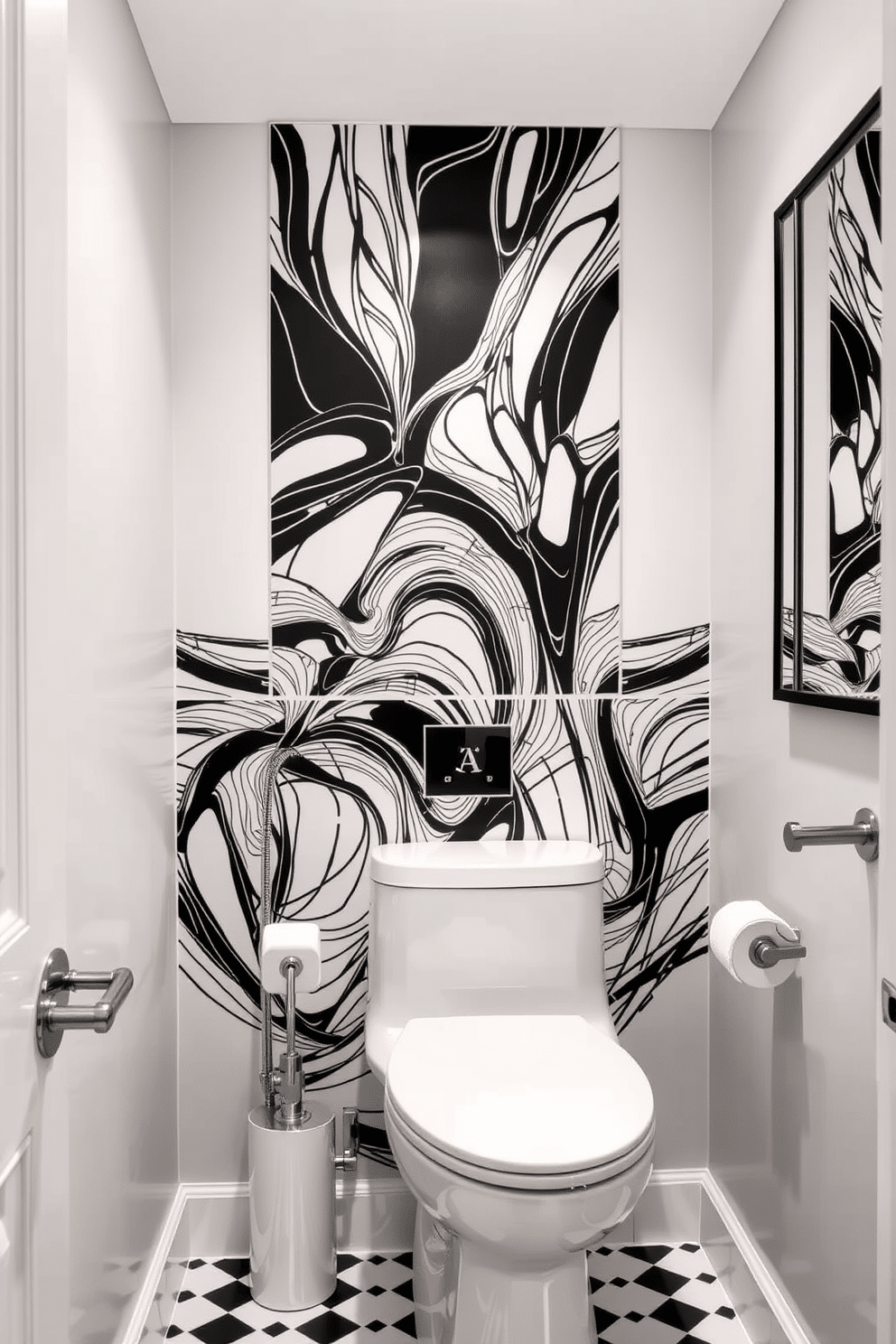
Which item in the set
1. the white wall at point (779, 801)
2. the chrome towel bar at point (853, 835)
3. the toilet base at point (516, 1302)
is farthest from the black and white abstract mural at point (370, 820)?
the chrome towel bar at point (853, 835)

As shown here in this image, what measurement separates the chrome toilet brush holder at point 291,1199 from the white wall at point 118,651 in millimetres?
190

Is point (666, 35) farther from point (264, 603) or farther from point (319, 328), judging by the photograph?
point (264, 603)

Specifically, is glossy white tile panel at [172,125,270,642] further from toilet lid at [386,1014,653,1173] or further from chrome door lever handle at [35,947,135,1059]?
chrome door lever handle at [35,947,135,1059]

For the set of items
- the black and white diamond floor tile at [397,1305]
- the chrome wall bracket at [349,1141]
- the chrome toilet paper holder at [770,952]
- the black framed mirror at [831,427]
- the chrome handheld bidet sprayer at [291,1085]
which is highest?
the black framed mirror at [831,427]

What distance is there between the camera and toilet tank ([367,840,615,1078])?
1889 millimetres

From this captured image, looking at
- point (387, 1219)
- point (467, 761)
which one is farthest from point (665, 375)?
point (387, 1219)

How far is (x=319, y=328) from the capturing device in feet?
6.74

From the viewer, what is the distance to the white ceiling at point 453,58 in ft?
5.54

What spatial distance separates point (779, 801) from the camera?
172 centimetres

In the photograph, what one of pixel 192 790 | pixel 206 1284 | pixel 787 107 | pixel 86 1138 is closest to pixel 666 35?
pixel 787 107

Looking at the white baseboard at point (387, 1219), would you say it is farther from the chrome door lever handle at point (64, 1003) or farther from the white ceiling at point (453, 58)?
the white ceiling at point (453, 58)

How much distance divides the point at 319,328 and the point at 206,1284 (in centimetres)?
185

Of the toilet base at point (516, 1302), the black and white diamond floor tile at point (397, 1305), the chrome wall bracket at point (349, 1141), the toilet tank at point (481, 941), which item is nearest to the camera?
the toilet base at point (516, 1302)

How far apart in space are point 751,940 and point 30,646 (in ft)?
3.92
